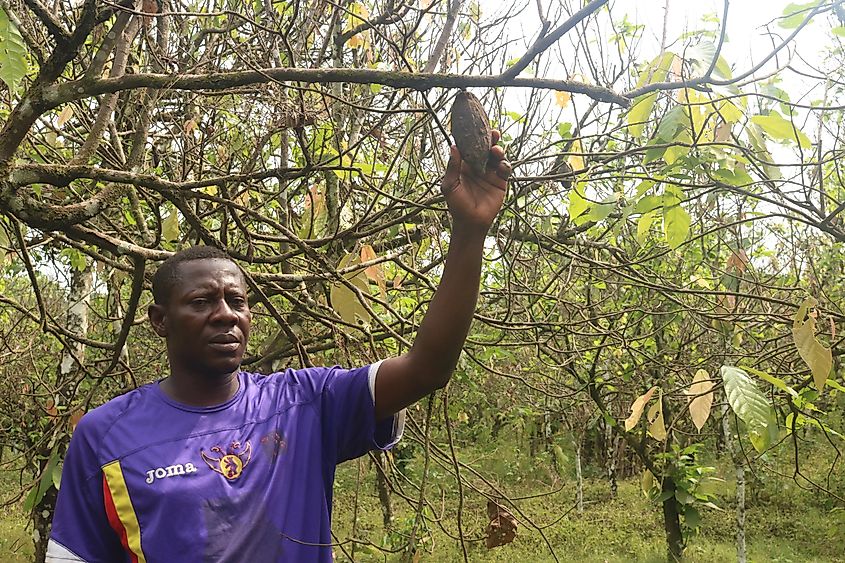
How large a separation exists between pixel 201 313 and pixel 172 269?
0.16 metres

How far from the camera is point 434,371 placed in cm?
155

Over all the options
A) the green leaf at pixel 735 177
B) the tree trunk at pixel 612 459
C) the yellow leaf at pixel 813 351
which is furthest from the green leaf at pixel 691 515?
the green leaf at pixel 735 177

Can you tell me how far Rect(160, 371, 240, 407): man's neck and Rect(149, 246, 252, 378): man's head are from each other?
0.05 feet

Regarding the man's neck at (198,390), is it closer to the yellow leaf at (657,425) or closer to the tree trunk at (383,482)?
the tree trunk at (383,482)

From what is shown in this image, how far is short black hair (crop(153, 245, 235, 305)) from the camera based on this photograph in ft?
5.64

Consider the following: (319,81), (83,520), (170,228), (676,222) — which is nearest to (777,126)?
(676,222)

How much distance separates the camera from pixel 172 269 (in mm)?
1733

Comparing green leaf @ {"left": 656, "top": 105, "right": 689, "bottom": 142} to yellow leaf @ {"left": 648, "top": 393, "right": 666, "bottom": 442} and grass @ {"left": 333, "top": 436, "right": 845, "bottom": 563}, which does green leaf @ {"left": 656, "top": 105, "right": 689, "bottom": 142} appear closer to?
yellow leaf @ {"left": 648, "top": 393, "right": 666, "bottom": 442}

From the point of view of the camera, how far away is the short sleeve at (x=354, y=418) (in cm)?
166

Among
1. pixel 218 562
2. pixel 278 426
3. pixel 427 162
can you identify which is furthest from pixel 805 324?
pixel 427 162

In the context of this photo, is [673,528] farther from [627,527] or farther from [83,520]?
[83,520]

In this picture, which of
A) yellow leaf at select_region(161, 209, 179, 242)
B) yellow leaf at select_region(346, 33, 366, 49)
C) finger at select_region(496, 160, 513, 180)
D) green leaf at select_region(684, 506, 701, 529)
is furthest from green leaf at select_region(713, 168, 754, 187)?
green leaf at select_region(684, 506, 701, 529)

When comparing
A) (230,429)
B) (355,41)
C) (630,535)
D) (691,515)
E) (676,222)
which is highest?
(355,41)

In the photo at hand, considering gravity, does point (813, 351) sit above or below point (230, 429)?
above
